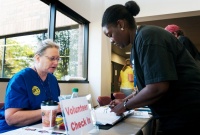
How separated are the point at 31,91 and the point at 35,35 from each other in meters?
1.56

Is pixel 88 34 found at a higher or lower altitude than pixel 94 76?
higher

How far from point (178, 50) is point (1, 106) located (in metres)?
1.25

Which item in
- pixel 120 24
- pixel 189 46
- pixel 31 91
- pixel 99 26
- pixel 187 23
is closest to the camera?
pixel 120 24

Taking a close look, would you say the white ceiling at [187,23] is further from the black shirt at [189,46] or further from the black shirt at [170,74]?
the black shirt at [170,74]

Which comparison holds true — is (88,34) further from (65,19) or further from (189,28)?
(189,28)

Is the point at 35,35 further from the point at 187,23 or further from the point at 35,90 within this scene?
the point at 187,23

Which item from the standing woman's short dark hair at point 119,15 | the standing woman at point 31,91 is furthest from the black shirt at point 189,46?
the standing woman at point 31,91

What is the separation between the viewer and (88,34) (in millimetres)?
4094

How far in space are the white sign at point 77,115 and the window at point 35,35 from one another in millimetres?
1546

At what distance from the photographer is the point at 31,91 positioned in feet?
4.24

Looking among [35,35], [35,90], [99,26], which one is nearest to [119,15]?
[35,90]

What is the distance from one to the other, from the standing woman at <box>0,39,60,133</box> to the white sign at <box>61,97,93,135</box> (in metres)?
0.24

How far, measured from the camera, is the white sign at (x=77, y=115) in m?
0.80

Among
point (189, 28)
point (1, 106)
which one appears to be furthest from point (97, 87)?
point (189, 28)
